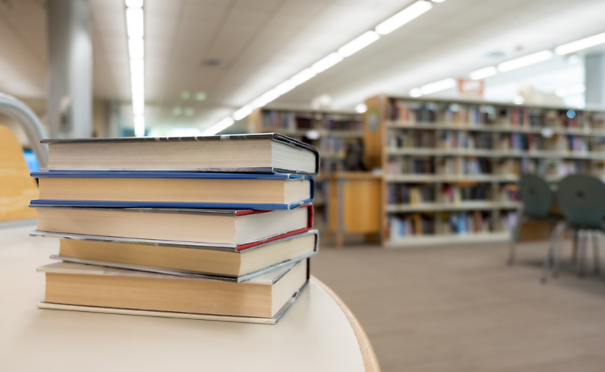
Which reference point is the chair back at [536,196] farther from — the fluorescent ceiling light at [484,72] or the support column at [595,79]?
the fluorescent ceiling light at [484,72]

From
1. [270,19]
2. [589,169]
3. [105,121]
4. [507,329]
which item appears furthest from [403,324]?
[105,121]

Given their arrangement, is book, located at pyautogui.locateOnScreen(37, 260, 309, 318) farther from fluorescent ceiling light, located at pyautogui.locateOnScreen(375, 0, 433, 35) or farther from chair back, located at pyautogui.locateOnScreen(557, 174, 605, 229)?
fluorescent ceiling light, located at pyautogui.locateOnScreen(375, 0, 433, 35)

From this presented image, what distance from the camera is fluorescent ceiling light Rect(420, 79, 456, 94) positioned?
31.0 feet

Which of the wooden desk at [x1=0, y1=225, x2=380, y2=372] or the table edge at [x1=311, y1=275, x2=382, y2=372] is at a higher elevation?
the wooden desk at [x1=0, y1=225, x2=380, y2=372]

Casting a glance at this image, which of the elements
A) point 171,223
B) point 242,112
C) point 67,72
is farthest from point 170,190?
point 242,112

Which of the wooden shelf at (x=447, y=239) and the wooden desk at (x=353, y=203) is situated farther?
the wooden shelf at (x=447, y=239)

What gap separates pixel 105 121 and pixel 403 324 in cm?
1202

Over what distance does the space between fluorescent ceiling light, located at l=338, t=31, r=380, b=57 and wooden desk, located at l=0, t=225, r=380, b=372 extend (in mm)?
6353

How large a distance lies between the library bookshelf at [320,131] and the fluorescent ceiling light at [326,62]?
182cm

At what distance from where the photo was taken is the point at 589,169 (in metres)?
5.84

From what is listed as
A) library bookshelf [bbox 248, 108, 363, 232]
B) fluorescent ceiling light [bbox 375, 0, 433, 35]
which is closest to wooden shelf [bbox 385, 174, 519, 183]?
library bookshelf [bbox 248, 108, 363, 232]

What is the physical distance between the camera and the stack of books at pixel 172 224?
15.5 inches

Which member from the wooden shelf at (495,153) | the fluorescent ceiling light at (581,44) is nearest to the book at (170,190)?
the wooden shelf at (495,153)

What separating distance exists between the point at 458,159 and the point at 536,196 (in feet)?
6.03
